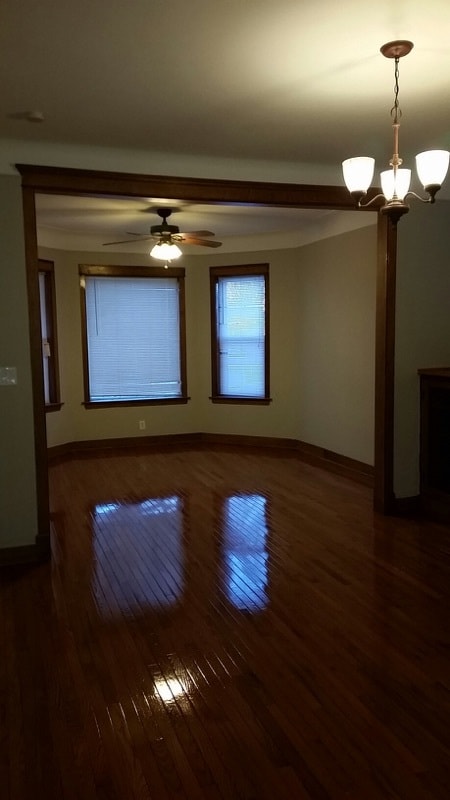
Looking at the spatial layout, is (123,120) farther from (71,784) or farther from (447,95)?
(71,784)

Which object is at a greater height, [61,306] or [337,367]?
[61,306]

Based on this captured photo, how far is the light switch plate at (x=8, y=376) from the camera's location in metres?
3.79

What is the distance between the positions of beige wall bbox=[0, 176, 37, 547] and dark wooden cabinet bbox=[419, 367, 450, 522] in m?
2.99

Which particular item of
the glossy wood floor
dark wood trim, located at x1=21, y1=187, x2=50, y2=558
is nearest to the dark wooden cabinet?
the glossy wood floor

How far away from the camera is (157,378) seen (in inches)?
302

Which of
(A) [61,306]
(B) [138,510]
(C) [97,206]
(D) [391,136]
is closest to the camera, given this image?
(D) [391,136]

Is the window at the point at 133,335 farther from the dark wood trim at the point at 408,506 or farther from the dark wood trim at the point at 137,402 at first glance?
the dark wood trim at the point at 408,506

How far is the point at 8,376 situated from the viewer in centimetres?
381

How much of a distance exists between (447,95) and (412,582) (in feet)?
8.90

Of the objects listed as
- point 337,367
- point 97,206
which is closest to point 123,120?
point 97,206

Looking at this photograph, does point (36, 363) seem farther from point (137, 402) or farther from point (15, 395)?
point (137, 402)

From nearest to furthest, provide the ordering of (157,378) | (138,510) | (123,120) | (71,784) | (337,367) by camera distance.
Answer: (71,784), (123,120), (138,510), (337,367), (157,378)

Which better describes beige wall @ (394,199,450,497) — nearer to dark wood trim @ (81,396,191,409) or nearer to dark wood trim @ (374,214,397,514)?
dark wood trim @ (374,214,397,514)

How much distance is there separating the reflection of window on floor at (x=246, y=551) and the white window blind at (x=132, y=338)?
2.79 meters
